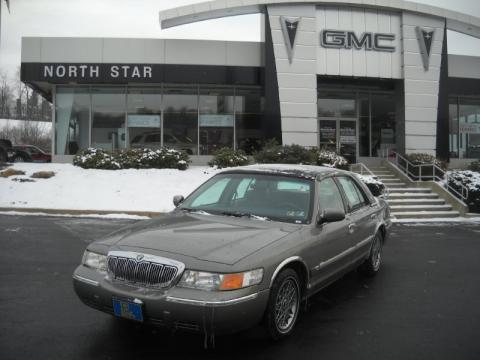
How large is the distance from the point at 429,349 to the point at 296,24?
55.7ft

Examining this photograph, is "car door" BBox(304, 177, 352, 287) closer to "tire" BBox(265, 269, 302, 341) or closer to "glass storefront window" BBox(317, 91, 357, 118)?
"tire" BBox(265, 269, 302, 341)

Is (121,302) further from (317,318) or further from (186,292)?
(317,318)

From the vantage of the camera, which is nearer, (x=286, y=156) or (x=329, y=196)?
(x=329, y=196)

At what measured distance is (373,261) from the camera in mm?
6363

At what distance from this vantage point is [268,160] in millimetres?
16875

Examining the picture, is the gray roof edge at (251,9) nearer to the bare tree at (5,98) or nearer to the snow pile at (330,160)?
the snow pile at (330,160)

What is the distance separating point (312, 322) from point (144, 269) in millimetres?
1862

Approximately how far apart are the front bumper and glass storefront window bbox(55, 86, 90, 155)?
19.0 meters

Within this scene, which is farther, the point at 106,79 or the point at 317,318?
the point at 106,79

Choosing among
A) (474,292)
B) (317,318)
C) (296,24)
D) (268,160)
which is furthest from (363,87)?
(317,318)

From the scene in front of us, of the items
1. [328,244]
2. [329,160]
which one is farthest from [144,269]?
[329,160]

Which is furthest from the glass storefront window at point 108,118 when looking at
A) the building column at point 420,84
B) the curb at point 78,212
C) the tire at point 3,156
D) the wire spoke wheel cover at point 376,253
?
the wire spoke wheel cover at point 376,253

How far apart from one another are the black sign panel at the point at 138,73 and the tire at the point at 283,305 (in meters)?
16.4

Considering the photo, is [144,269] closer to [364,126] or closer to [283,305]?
[283,305]
